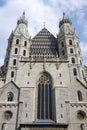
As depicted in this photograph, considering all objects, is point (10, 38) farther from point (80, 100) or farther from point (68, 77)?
point (80, 100)

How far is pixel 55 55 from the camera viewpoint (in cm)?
4197

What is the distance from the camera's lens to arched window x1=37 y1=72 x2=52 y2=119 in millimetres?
32862

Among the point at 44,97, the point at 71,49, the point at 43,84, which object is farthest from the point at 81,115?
the point at 71,49

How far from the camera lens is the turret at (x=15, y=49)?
123 feet

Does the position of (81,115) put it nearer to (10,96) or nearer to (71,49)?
(10,96)

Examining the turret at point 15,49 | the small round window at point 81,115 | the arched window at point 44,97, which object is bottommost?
the small round window at point 81,115

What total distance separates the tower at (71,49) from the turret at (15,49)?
7311 millimetres

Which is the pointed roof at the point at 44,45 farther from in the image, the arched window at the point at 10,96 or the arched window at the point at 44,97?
the arched window at the point at 10,96

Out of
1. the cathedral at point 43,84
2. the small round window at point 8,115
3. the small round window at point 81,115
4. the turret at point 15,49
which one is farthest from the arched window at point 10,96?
the small round window at point 81,115

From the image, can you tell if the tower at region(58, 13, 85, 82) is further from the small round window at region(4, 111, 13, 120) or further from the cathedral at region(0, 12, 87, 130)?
the small round window at region(4, 111, 13, 120)

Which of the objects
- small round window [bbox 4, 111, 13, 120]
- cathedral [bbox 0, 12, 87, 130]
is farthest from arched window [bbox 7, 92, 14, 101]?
small round window [bbox 4, 111, 13, 120]

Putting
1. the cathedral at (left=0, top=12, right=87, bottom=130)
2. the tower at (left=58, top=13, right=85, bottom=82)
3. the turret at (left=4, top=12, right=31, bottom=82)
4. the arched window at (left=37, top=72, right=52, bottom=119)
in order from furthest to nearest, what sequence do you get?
1. the tower at (left=58, top=13, right=85, bottom=82)
2. the turret at (left=4, top=12, right=31, bottom=82)
3. the arched window at (left=37, top=72, right=52, bottom=119)
4. the cathedral at (left=0, top=12, right=87, bottom=130)

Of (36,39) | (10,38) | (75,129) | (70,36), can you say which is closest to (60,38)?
(70,36)

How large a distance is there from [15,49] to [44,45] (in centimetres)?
694
